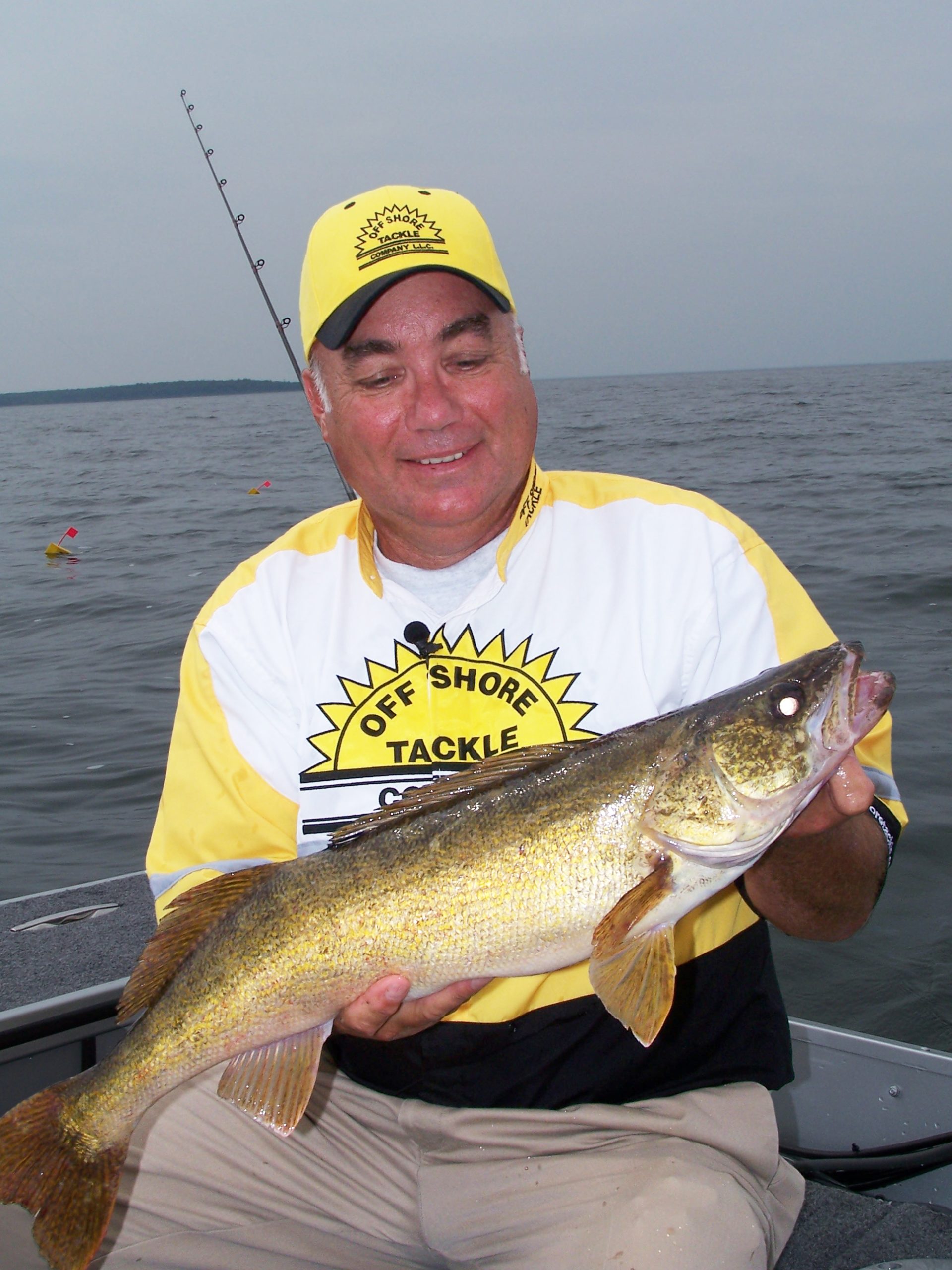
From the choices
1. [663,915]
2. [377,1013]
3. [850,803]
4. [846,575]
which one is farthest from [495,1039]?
[846,575]

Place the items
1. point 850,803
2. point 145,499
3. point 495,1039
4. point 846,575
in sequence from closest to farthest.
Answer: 1. point 850,803
2. point 495,1039
3. point 846,575
4. point 145,499

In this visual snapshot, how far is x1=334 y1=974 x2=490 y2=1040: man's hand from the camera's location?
2.37 m

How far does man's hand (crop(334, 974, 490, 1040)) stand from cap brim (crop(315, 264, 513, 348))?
1.85 m

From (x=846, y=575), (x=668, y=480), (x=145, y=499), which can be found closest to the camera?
(x=846, y=575)

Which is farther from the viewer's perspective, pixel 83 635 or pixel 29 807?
pixel 83 635

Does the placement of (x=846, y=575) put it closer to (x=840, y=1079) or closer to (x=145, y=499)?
(x=840, y=1079)

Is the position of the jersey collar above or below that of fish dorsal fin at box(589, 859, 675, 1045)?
above

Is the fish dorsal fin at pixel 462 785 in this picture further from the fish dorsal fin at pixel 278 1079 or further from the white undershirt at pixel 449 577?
the white undershirt at pixel 449 577

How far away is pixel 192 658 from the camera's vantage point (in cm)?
312

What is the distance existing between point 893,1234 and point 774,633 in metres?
1.87

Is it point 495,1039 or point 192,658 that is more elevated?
point 192,658

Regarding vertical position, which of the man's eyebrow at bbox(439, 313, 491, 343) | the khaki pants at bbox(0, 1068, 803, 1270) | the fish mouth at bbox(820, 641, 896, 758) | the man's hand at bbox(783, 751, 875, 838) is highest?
the man's eyebrow at bbox(439, 313, 491, 343)

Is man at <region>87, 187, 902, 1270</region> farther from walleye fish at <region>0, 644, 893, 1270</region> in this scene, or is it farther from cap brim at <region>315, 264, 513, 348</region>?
walleye fish at <region>0, 644, 893, 1270</region>

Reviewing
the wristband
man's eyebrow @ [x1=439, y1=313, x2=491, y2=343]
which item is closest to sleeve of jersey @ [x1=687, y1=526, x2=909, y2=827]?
the wristband
